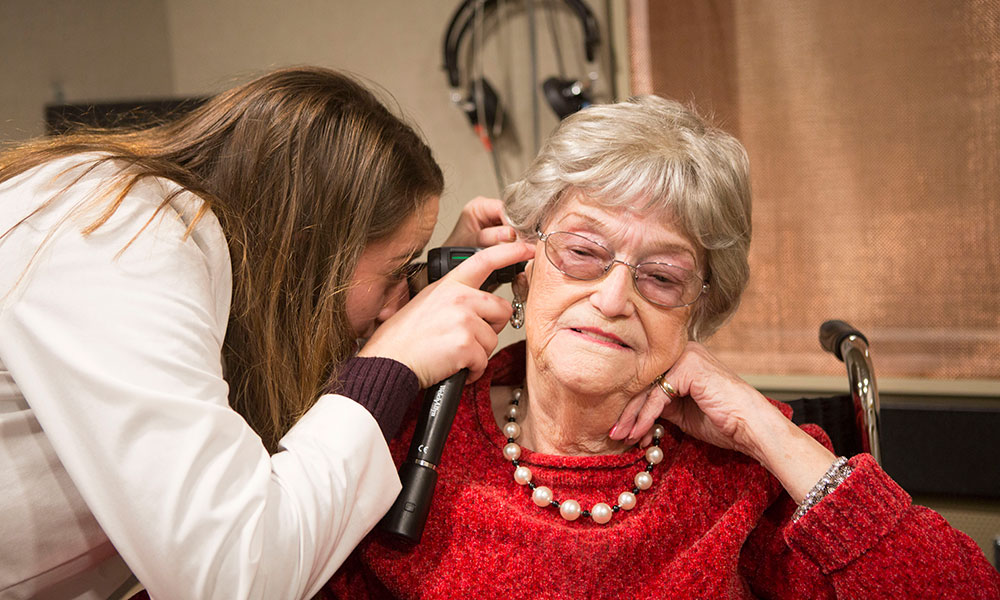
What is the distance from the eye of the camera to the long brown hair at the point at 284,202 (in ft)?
3.92

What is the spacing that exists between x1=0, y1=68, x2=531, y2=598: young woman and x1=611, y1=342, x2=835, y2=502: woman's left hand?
0.31 m

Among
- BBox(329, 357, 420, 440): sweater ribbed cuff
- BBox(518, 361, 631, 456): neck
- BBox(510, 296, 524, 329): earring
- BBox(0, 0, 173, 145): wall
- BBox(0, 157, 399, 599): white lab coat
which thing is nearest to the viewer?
BBox(0, 157, 399, 599): white lab coat

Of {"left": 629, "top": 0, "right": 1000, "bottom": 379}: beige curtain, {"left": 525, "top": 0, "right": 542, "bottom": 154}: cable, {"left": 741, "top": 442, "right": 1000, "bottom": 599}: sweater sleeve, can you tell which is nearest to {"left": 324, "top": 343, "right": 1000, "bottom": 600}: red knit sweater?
{"left": 741, "top": 442, "right": 1000, "bottom": 599}: sweater sleeve

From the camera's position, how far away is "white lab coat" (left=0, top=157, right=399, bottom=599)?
86 cm

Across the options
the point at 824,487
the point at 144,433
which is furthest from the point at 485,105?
the point at 144,433

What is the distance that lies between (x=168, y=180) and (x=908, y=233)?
1.95 m

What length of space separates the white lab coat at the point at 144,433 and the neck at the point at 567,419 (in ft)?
1.32

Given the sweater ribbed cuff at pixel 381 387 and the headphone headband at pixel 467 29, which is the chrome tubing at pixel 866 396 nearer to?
the sweater ribbed cuff at pixel 381 387

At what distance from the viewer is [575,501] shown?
51.0 inches

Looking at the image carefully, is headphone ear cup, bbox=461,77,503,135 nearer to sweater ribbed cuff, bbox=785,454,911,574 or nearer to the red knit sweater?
the red knit sweater

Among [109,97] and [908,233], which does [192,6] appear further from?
[908,233]

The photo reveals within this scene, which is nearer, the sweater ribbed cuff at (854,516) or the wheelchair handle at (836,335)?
the sweater ribbed cuff at (854,516)

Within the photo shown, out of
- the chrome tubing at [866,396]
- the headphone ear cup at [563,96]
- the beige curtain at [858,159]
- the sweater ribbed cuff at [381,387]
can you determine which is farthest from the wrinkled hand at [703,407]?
the headphone ear cup at [563,96]

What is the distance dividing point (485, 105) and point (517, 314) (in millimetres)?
1206
